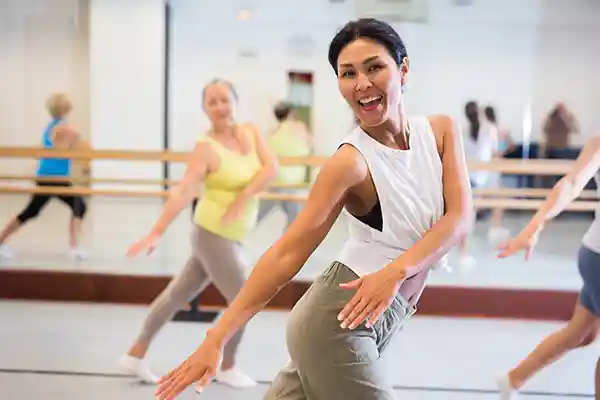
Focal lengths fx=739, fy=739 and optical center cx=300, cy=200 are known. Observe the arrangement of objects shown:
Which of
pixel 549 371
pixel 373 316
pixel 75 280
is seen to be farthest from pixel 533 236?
pixel 75 280

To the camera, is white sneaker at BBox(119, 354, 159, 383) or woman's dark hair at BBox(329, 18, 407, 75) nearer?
woman's dark hair at BBox(329, 18, 407, 75)

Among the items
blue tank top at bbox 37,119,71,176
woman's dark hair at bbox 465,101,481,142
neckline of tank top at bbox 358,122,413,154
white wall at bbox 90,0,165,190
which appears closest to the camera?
neckline of tank top at bbox 358,122,413,154

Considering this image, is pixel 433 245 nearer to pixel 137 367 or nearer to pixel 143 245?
pixel 143 245

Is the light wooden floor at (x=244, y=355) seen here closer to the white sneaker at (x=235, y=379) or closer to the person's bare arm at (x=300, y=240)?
the white sneaker at (x=235, y=379)

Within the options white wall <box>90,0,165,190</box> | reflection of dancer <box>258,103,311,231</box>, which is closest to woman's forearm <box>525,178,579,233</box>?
reflection of dancer <box>258,103,311,231</box>

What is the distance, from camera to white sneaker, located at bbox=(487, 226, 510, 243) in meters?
6.60

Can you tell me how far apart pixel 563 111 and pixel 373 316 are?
924cm

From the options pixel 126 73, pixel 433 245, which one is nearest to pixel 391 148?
pixel 433 245

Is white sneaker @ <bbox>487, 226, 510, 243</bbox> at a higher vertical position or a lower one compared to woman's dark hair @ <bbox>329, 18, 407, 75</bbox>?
lower

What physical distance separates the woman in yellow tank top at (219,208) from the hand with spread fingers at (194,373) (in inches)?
62.0

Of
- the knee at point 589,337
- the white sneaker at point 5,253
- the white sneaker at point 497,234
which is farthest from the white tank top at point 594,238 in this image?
the white sneaker at point 497,234

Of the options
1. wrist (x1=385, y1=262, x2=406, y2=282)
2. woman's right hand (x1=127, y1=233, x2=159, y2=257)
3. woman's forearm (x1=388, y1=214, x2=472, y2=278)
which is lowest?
woman's right hand (x1=127, y1=233, x2=159, y2=257)

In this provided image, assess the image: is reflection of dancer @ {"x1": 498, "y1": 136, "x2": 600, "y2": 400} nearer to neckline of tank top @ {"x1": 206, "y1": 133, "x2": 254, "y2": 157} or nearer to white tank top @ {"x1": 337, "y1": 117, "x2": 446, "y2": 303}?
white tank top @ {"x1": 337, "y1": 117, "x2": 446, "y2": 303}

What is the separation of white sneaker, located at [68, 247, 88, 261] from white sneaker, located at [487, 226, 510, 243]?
346 centimetres
